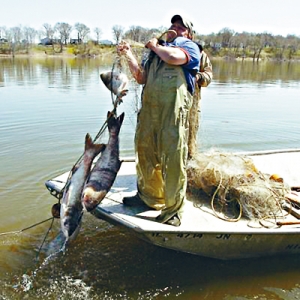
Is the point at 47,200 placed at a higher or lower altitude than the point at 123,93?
lower

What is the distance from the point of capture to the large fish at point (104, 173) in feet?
14.5

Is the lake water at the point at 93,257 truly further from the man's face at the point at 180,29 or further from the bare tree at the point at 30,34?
the bare tree at the point at 30,34

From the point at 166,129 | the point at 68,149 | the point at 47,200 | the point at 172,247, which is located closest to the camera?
the point at 166,129

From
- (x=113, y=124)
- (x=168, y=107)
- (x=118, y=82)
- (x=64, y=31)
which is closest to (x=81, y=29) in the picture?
(x=64, y=31)

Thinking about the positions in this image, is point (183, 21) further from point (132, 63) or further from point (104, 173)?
point (104, 173)

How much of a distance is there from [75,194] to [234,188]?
2.25 m

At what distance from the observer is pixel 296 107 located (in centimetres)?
1830

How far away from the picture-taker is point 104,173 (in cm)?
462

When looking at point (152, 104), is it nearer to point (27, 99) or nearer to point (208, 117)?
point (208, 117)

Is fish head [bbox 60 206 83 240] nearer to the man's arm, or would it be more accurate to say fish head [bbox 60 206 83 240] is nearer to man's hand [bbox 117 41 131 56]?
the man's arm

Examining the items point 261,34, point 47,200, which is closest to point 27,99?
point 47,200

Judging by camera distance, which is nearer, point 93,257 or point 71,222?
point 71,222

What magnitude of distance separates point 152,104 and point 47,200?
3.72m

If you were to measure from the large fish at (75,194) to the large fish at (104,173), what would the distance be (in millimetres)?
71
